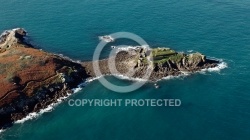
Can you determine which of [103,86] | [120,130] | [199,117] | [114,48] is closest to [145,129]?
[120,130]

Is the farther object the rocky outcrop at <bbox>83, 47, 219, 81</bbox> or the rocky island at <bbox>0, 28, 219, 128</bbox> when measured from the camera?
the rocky outcrop at <bbox>83, 47, 219, 81</bbox>

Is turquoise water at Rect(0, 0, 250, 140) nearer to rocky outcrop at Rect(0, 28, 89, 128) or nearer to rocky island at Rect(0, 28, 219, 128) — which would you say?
rocky island at Rect(0, 28, 219, 128)

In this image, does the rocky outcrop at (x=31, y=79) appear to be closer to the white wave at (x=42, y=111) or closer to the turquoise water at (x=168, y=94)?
the white wave at (x=42, y=111)

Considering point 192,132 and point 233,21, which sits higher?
point 233,21

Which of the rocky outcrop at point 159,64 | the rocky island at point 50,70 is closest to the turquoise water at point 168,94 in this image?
the rocky outcrop at point 159,64

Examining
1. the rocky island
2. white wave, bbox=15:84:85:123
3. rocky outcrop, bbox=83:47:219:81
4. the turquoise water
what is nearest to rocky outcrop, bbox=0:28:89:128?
the rocky island

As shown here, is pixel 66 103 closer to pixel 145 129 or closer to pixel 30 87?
pixel 30 87
